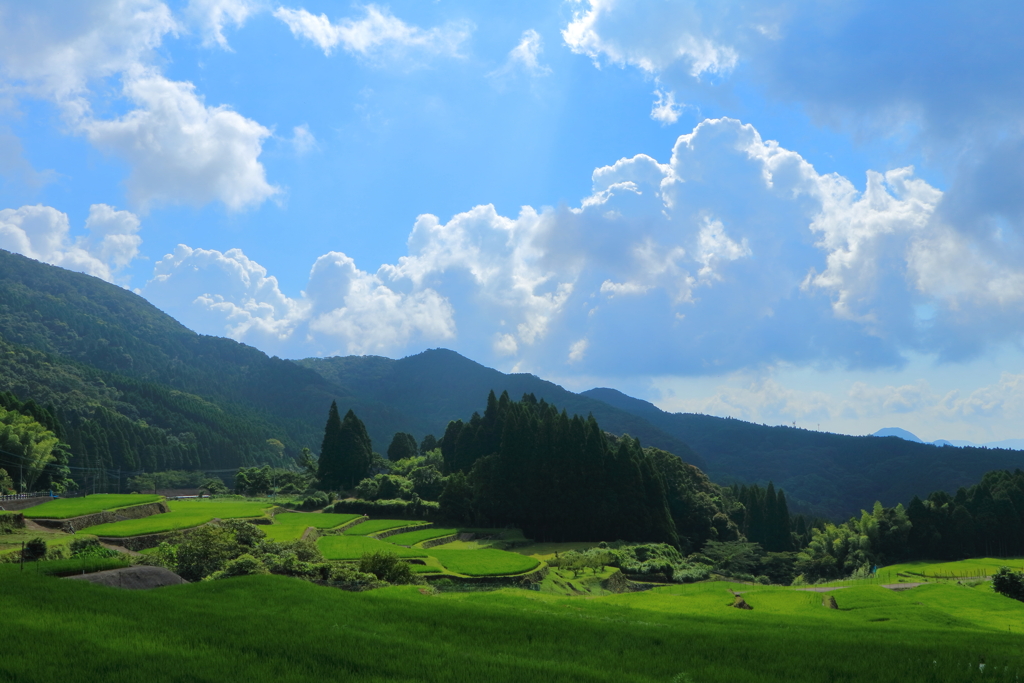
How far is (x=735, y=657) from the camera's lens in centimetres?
1136

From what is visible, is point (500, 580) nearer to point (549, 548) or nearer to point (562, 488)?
point (549, 548)

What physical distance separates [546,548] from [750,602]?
26955 millimetres

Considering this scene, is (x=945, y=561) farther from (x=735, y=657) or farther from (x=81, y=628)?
(x=81, y=628)

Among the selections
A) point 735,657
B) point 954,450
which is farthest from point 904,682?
point 954,450

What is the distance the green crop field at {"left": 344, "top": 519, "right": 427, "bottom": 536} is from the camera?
45875 mm

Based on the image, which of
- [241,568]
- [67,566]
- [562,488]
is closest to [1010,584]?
[241,568]

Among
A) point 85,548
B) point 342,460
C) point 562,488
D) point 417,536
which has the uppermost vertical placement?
point 342,460

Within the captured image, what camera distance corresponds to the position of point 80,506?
3962 centimetres

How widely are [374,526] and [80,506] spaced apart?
18.9m

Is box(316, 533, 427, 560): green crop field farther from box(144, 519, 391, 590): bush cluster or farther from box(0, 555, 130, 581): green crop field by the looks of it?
box(0, 555, 130, 581): green crop field

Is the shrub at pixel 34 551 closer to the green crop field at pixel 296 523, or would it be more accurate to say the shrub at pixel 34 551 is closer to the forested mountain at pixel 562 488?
the green crop field at pixel 296 523

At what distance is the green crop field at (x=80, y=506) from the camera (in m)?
35.6

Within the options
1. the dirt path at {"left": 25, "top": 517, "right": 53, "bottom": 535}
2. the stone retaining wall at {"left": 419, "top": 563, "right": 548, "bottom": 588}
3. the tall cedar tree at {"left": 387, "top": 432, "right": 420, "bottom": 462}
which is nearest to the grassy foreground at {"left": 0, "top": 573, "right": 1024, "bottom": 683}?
the stone retaining wall at {"left": 419, "top": 563, "right": 548, "bottom": 588}

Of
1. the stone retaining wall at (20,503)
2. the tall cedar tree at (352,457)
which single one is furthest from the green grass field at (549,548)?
the stone retaining wall at (20,503)
